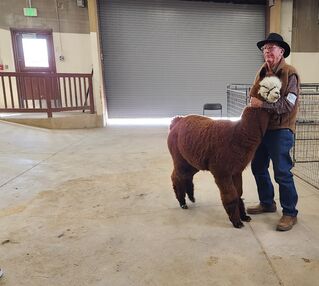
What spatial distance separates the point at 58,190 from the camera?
3.21m

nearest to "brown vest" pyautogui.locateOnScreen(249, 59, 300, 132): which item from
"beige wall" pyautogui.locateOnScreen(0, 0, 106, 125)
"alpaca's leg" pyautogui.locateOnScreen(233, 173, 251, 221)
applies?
"alpaca's leg" pyautogui.locateOnScreen(233, 173, 251, 221)

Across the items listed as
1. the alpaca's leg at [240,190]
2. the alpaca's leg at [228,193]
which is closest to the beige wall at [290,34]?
the alpaca's leg at [240,190]

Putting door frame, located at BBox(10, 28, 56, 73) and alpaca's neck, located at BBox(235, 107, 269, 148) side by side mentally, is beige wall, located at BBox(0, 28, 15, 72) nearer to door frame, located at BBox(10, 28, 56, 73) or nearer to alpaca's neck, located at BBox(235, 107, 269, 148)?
door frame, located at BBox(10, 28, 56, 73)

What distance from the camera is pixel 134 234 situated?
227 cm

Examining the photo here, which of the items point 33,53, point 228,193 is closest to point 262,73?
point 228,193

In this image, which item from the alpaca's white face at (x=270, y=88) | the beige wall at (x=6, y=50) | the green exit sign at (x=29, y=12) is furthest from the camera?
the beige wall at (x=6, y=50)

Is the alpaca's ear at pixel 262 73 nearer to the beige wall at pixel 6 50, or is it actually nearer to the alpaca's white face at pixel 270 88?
the alpaca's white face at pixel 270 88

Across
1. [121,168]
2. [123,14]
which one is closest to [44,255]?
[121,168]

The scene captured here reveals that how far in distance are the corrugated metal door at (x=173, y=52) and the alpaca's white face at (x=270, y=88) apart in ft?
21.2

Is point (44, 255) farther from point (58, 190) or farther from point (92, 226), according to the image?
point (58, 190)

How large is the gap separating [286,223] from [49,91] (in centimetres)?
590

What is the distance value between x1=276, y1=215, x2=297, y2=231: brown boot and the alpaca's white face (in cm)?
93

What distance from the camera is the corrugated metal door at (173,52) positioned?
7.87 meters

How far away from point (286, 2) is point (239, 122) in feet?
23.7
